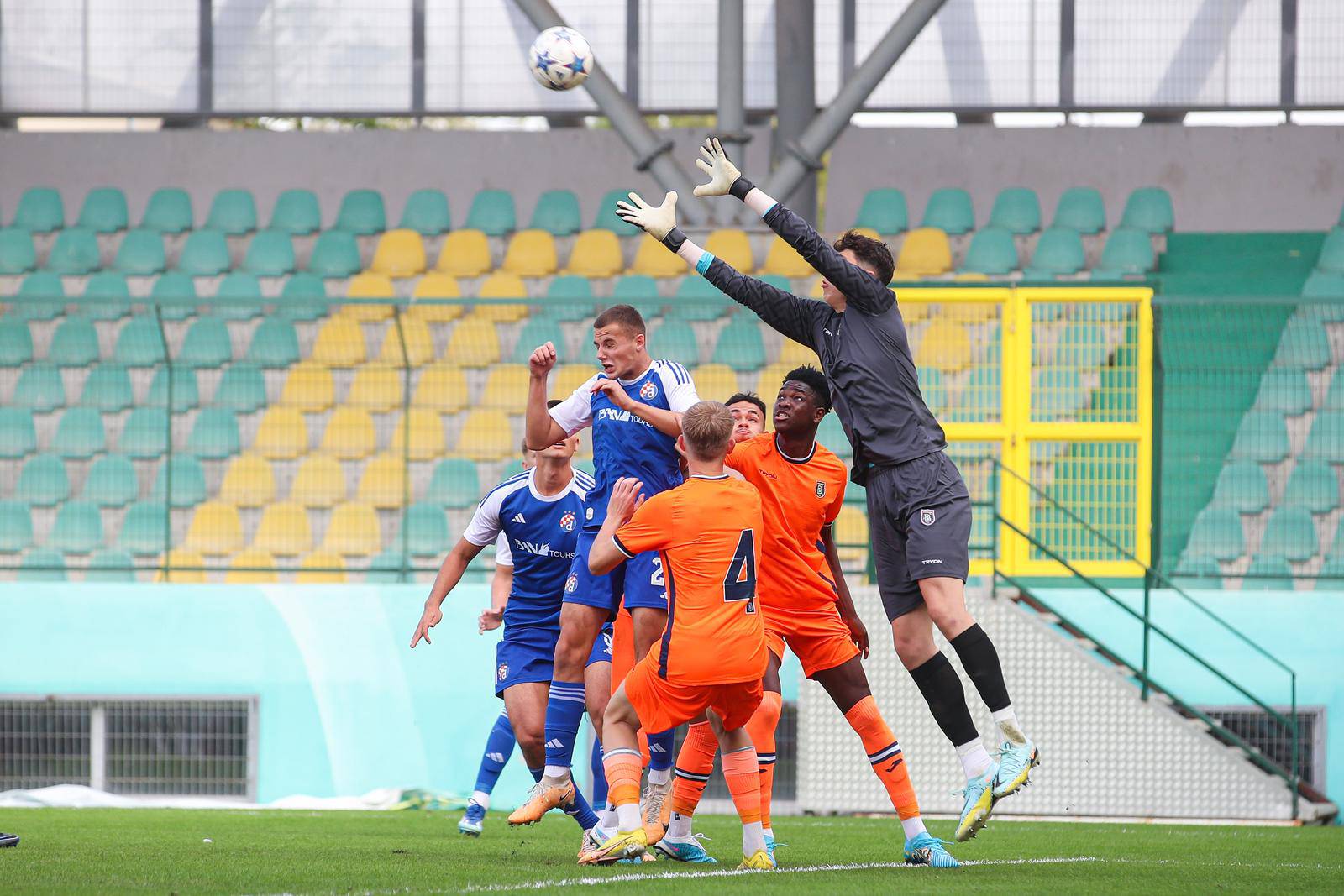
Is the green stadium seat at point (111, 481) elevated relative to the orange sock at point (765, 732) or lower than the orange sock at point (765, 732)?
elevated

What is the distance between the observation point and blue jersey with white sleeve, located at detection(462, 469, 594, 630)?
7.71m

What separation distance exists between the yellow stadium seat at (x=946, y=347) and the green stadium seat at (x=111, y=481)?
625 centimetres

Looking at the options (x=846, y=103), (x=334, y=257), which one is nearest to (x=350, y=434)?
(x=334, y=257)

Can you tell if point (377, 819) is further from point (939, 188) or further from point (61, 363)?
point (939, 188)

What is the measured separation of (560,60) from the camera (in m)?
9.30

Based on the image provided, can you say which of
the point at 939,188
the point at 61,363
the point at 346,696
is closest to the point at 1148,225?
the point at 939,188

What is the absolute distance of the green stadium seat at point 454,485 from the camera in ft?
41.7

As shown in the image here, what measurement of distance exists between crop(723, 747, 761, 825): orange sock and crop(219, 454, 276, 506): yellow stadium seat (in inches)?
311

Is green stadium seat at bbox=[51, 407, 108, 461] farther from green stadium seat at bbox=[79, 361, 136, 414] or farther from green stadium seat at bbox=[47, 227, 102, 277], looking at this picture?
green stadium seat at bbox=[47, 227, 102, 277]

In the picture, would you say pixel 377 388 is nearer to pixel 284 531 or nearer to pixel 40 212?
pixel 284 531

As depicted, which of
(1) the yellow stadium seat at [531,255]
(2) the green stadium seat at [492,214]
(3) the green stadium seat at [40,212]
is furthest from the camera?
(3) the green stadium seat at [40,212]

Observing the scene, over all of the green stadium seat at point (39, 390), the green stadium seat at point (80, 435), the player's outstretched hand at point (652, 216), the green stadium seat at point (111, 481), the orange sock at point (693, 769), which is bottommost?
the orange sock at point (693, 769)

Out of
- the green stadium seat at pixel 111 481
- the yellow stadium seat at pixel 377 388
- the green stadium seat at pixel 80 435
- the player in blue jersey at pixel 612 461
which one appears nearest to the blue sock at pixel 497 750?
the player in blue jersey at pixel 612 461

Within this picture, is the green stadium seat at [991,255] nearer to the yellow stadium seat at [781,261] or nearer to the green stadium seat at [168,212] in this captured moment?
the yellow stadium seat at [781,261]
